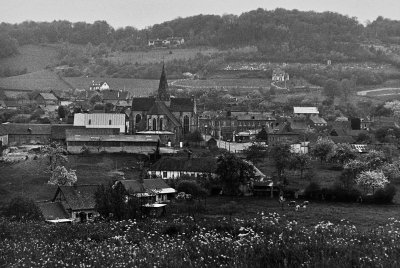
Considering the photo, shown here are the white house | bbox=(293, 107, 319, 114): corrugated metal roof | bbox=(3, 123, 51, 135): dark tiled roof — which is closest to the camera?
bbox=(3, 123, 51, 135): dark tiled roof

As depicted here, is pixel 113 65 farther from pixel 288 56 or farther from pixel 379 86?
pixel 379 86

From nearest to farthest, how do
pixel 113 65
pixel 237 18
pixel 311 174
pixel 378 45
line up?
pixel 311 174
pixel 113 65
pixel 378 45
pixel 237 18

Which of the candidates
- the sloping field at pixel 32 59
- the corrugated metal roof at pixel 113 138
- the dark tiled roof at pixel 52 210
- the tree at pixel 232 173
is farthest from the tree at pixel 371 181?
the sloping field at pixel 32 59

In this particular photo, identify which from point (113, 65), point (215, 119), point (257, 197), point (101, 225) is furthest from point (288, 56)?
point (101, 225)

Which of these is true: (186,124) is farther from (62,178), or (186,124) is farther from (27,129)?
(62,178)

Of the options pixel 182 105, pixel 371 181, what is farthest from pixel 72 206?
pixel 182 105

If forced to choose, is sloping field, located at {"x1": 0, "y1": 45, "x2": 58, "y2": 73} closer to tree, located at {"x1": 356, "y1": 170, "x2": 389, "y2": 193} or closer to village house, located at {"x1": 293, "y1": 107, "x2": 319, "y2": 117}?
village house, located at {"x1": 293, "y1": 107, "x2": 319, "y2": 117}

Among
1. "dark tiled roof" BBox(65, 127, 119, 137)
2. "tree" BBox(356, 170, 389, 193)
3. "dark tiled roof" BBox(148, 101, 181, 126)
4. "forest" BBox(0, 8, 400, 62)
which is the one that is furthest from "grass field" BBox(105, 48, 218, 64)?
"tree" BBox(356, 170, 389, 193)
